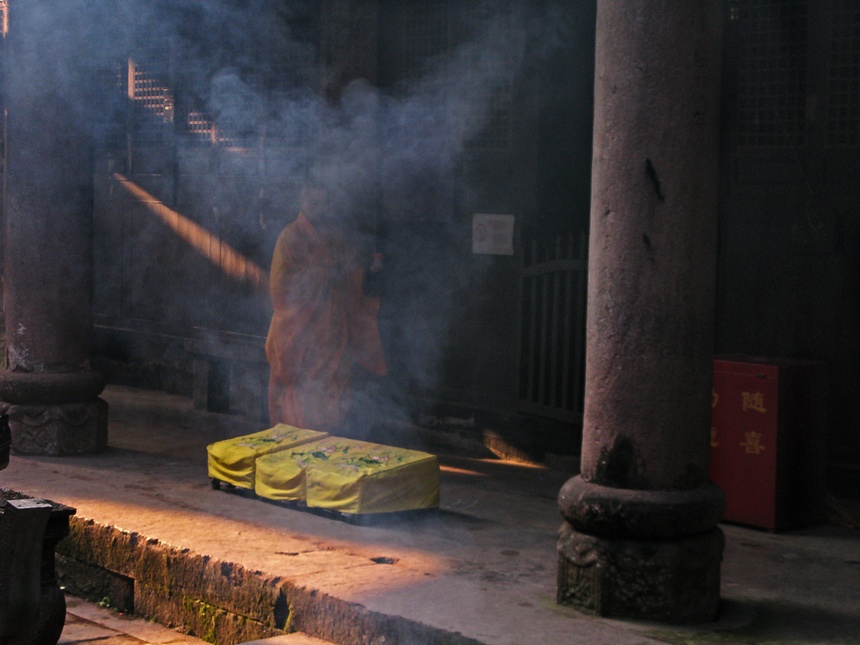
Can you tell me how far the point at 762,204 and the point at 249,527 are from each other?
3.23 metres

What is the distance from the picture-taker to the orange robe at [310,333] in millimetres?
7715

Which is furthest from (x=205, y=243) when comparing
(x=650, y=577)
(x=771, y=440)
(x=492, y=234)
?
(x=650, y=577)

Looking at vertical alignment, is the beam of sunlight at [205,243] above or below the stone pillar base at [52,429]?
above

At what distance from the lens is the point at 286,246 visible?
774 cm

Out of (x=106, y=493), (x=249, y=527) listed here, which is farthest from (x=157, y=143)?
(x=249, y=527)

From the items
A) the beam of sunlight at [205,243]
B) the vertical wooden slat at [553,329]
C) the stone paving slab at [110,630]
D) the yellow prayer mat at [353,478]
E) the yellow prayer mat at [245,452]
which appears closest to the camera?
the stone paving slab at [110,630]

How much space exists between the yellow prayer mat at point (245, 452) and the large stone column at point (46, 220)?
142cm

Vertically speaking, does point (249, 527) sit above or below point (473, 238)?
below

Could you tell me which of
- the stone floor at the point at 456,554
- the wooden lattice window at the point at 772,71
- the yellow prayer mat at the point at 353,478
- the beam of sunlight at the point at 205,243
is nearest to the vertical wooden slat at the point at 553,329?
the stone floor at the point at 456,554

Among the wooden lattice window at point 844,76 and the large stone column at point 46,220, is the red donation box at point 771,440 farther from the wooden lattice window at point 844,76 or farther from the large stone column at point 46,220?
the large stone column at point 46,220

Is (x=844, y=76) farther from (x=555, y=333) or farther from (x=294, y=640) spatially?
(x=294, y=640)

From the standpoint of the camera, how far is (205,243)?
9.86 meters

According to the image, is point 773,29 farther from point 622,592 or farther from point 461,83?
point 622,592

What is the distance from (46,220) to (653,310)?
174 inches
